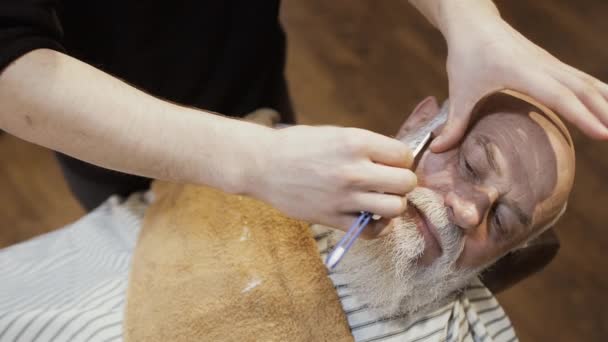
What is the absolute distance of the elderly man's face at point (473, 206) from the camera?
893 millimetres

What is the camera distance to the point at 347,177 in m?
0.69

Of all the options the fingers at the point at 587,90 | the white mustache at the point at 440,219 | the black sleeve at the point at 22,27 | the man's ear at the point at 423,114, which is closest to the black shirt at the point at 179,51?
the black sleeve at the point at 22,27

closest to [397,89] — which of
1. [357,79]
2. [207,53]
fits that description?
[357,79]

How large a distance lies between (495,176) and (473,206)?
68 millimetres

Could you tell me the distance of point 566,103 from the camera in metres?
0.80

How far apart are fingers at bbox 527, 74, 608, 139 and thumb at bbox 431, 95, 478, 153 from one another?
0.11 meters

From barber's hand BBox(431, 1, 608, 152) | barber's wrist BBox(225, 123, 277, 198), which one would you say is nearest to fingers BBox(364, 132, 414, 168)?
barber's wrist BBox(225, 123, 277, 198)

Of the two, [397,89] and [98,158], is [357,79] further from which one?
[98,158]

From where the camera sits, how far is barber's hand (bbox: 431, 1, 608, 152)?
0.80 metres

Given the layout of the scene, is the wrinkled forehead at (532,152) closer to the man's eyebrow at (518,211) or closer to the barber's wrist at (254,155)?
the man's eyebrow at (518,211)

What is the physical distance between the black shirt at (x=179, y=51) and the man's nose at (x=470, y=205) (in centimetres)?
47

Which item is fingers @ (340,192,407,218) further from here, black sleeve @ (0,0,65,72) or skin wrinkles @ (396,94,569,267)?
black sleeve @ (0,0,65,72)

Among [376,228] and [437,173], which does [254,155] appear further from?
[437,173]

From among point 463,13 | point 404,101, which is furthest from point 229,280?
point 404,101
